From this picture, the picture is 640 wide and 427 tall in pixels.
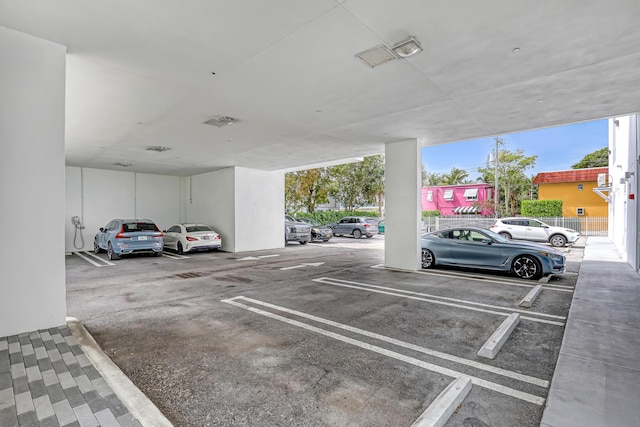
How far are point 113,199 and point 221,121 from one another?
1035cm

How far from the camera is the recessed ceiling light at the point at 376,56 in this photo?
13.2 ft

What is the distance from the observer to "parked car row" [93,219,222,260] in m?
10.9

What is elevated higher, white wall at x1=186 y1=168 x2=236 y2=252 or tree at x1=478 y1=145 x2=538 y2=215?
tree at x1=478 y1=145 x2=538 y2=215

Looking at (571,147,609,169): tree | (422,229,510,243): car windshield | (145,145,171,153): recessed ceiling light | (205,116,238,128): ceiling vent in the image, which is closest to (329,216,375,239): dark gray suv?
(422,229,510,243): car windshield

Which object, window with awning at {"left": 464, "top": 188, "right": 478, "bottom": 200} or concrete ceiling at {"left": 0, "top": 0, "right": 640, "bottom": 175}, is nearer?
concrete ceiling at {"left": 0, "top": 0, "right": 640, "bottom": 175}

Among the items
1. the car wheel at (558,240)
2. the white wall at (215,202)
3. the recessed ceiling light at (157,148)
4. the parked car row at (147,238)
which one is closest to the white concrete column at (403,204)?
the recessed ceiling light at (157,148)

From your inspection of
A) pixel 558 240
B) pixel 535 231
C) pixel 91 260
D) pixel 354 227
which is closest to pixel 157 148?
pixel 91 260

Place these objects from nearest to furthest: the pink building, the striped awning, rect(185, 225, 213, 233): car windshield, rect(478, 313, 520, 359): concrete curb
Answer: rect(478, 313, 520, 359): concrete curb
rect(185, 225, 213, 233): car windshield
the striped awning
the pink building

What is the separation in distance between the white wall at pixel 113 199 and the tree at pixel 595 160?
42.3 meters

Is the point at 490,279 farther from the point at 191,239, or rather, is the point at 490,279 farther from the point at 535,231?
the point at 191,239

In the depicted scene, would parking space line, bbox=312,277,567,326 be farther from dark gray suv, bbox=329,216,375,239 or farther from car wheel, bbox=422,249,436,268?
dark gray suv, bbox=329,216,375,239

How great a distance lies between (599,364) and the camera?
3244 millimetres

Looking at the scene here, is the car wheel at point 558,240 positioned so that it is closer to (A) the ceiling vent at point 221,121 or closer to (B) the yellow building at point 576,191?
(B) the yellow building at point 576,191

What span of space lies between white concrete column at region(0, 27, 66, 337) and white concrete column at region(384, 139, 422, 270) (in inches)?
291
